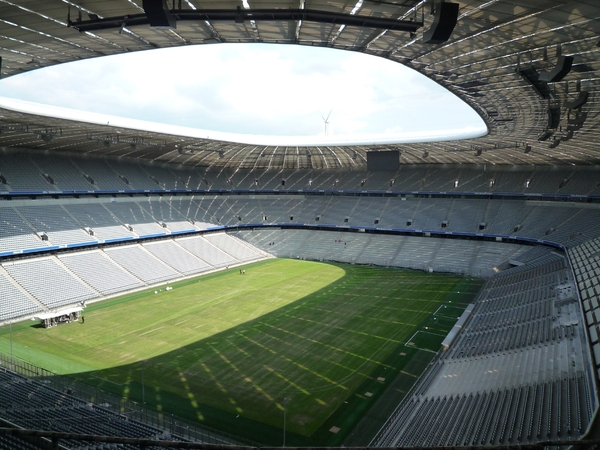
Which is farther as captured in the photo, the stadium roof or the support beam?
the stadium roof

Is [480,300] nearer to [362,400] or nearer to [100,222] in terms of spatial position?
[362,400]

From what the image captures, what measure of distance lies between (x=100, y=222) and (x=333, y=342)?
2721 cm

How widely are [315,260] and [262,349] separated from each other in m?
27.7

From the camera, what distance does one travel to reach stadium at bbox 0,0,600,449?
43.8 feet

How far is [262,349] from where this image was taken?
2362 cm

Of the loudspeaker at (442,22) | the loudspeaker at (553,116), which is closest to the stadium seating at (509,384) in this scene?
the loudspeaker at (553,116)

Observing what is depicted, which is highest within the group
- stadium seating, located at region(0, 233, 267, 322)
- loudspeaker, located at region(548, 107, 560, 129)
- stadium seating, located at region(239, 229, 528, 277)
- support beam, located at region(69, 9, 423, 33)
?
support beam, located at region(69, 9, 423, 33)

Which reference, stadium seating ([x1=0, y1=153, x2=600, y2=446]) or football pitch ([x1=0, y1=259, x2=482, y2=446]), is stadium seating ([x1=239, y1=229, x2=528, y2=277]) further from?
football pitch ([x1=0, y1=259, x2=482, y2=446])

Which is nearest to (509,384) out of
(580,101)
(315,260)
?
(580,101)

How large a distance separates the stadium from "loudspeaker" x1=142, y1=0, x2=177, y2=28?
3 cm

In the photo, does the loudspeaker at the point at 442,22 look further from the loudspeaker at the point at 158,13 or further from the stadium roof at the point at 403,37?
the loudspeaker at the point at 158,13

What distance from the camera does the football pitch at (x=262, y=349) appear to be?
17.6 m

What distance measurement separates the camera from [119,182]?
155ft

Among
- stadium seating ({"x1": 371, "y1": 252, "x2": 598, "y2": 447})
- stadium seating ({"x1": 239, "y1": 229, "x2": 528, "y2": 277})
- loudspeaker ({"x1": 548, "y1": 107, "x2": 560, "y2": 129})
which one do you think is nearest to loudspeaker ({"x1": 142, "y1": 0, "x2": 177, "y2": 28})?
stadium seating ({"x1": 371, "y1": 252, "x2": 598, "y2": 447})
